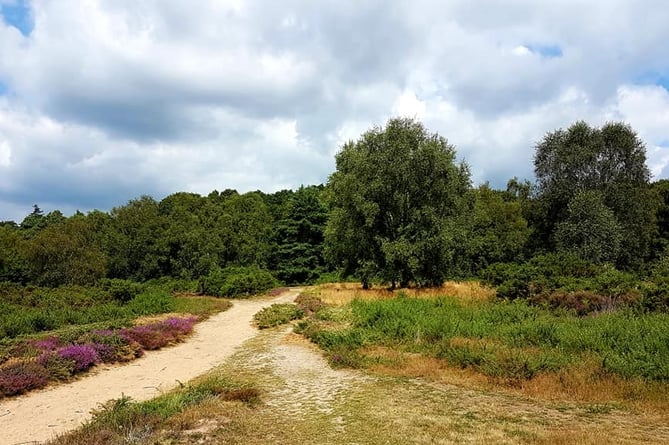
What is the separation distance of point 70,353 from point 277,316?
9504 mm

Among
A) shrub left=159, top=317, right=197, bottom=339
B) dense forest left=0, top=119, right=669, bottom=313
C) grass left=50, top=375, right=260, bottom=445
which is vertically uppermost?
dense forest left=0, top=119, right=669, bottom=313

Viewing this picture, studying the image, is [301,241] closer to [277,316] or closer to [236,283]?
[236,283]

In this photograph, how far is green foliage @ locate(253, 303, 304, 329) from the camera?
20.2 meters

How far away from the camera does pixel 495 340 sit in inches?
529

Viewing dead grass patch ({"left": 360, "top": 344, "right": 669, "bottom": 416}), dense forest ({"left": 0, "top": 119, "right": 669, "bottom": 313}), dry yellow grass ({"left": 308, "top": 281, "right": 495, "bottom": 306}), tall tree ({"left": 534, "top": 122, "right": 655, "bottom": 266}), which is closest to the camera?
dead grass patch ({"left": 360, "top": 344, "right": 669, "bottom": 416})

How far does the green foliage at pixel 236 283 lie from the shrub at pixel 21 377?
23176 millimetres

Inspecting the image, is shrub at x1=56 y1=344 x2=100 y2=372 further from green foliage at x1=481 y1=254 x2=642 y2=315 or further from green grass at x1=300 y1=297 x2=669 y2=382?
green foliage at x1=481 y1=254 x2=642 y2=315

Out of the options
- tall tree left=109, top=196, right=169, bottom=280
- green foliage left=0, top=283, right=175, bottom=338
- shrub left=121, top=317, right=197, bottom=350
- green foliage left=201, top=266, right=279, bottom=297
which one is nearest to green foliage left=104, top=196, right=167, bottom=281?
tall tree left=109, top=196, right=169, bottom=280

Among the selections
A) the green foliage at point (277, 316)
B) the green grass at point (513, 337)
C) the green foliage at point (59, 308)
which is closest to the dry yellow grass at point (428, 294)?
the green foliage at point (277, 316)

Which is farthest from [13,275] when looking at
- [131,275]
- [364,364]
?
[364,364]

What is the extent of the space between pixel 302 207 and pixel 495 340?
44476mm

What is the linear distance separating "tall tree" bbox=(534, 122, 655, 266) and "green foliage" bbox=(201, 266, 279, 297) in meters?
26.3

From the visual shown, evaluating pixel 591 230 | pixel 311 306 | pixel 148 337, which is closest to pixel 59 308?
pixel 148 337

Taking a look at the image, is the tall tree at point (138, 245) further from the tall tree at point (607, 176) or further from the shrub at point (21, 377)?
the shrub at point (21, 377)
